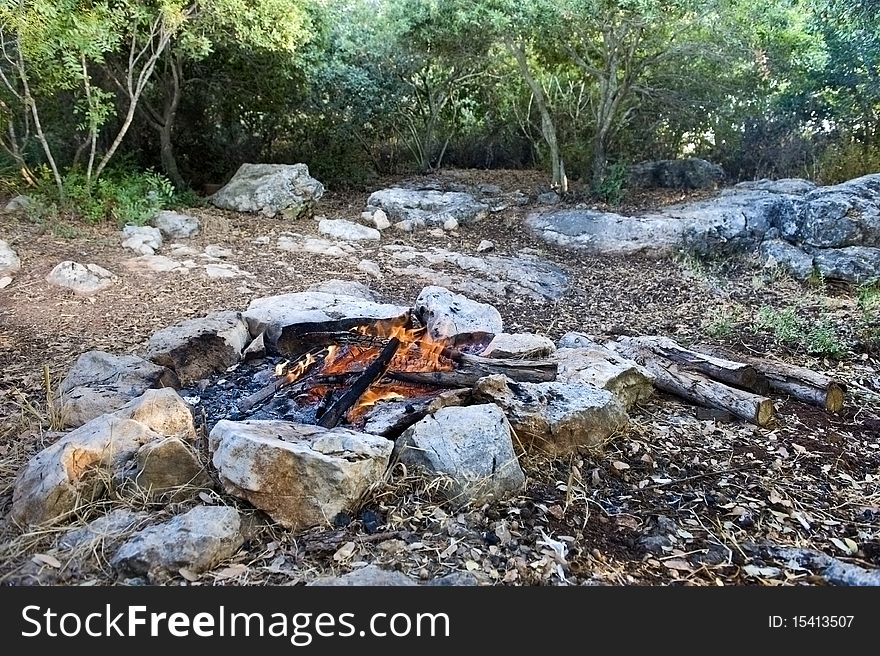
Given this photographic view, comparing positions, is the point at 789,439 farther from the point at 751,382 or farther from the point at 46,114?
the point at 46,114

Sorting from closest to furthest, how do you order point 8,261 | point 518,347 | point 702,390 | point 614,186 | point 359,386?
point 359,386 < point 702,390 < point 518,347 < point 8,261 < point 614,186

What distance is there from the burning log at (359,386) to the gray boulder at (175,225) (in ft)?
13.4

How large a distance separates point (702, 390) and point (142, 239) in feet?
17.0

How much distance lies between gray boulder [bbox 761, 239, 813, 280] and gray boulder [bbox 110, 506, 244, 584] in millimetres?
5711

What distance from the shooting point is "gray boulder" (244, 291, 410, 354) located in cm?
348

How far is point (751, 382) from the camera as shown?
10.5 ft

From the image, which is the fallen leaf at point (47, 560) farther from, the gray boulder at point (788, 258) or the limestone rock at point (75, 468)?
the gray boulder at point (788, 258)

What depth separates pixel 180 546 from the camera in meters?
1.83

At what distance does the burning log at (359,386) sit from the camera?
2596 mm

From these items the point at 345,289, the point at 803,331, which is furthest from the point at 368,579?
the point at 803,331

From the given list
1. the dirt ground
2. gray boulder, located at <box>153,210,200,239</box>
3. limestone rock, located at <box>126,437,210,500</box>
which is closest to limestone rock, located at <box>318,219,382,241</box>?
gray boulder, located at <box>153,210,200,239</box>

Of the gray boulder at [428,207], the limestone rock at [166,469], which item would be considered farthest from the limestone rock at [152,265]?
the limestone rock at [166,469]

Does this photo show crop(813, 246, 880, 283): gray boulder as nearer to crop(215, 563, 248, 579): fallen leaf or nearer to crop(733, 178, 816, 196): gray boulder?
crop(733, 178, 816, 196): gray boulder

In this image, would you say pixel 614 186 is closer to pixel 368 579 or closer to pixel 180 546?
pixel 368 579
